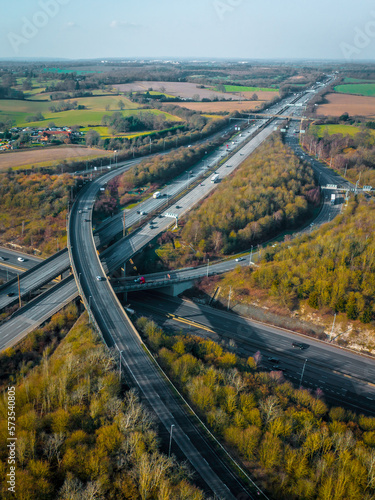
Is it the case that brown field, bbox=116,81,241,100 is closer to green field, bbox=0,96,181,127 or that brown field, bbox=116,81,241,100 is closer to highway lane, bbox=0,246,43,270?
green field, bbox=0,96,181,127

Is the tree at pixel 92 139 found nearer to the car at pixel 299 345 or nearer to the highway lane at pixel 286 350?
the highway lane at pixel 286 350

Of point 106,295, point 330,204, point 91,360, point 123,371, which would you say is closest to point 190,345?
point 123,371

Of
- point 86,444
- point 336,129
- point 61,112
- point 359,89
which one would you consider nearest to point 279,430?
point 86,444

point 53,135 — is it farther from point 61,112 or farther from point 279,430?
point 279,430

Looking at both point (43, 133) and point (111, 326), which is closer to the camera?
point (111, 326)

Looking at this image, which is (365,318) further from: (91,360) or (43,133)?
(43,133)
